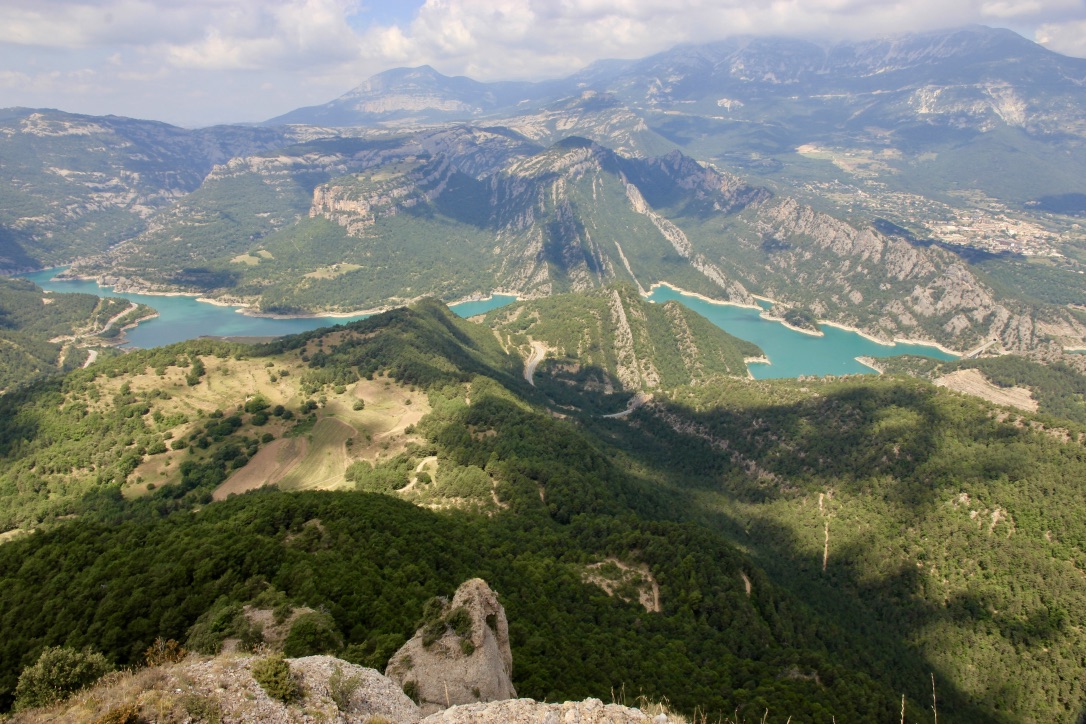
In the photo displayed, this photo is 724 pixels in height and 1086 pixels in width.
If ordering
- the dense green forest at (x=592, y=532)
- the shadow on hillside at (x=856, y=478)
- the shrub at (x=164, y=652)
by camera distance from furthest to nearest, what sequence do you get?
the shadow on hillside at (x=856, y=478)
the dense green forest at (x=592, y=532)
the shrub at (x=164, y=652)

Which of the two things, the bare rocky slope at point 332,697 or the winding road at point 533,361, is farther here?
the winding road at point 533,361

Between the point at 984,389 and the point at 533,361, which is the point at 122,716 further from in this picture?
the point at 984,389

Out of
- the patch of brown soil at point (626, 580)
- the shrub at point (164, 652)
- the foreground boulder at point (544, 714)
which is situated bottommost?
the patch of brown soil at point (626, 580)

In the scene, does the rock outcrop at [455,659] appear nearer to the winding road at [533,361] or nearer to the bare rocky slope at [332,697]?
the bare rocky slope at [332,697]

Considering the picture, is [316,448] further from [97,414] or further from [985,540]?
[985,540]

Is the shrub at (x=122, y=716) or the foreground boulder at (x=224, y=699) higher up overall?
the shrub at (x=122, y=716)

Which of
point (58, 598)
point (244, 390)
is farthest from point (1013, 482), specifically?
point (244, 390)

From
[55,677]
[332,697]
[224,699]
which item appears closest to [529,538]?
[332,697]

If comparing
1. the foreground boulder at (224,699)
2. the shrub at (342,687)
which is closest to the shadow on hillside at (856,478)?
the foreground boulder at (224,699)
